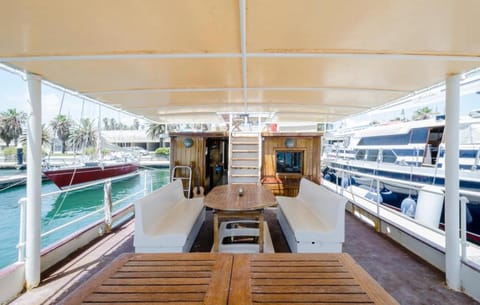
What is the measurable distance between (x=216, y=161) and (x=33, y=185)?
574 cm

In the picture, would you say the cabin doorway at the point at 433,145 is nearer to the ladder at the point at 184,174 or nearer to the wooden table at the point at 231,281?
the ladder at the point at 184,174

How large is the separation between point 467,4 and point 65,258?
4435 millimetres

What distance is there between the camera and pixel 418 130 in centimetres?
882

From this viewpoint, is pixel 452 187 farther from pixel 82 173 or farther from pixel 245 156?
pixel 82 173

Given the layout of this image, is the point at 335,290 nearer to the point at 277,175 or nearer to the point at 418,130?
the point at 277,175

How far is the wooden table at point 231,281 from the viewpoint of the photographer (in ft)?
3.82

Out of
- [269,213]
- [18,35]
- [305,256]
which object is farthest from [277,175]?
[18,35]

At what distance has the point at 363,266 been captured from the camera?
9.08 ft

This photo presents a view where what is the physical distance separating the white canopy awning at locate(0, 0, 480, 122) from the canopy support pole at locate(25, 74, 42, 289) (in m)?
A: 0.24

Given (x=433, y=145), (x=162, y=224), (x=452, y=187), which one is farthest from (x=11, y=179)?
(x=433, y=145)

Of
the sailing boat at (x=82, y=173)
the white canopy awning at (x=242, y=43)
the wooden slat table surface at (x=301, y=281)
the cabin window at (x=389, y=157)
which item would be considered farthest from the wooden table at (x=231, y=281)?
the cabin window at (x=389, y=157)

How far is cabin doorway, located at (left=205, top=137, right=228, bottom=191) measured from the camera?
730 cm

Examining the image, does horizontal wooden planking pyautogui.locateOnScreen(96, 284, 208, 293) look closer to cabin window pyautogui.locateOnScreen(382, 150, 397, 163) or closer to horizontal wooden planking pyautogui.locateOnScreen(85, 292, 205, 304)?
horizontal wooden planking pyautogui.locateOnScreen(85, 292, 205, 304)

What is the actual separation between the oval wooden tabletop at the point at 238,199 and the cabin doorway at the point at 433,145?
21.7 ft
